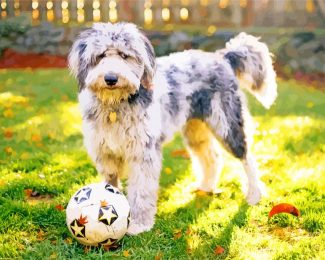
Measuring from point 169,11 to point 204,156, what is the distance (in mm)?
8771

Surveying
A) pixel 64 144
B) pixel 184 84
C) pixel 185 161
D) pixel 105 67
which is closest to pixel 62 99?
pixel 64 144

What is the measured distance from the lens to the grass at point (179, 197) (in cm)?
448

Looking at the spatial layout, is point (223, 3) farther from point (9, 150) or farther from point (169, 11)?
point (9, 150)

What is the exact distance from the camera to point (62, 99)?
31.7ft

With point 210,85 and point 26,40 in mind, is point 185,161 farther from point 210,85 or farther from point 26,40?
point 26,40

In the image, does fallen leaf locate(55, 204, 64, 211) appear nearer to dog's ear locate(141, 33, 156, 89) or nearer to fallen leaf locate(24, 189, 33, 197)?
fallen leaf locate(24, 189, 33, 197)

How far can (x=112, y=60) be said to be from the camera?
4379 mm

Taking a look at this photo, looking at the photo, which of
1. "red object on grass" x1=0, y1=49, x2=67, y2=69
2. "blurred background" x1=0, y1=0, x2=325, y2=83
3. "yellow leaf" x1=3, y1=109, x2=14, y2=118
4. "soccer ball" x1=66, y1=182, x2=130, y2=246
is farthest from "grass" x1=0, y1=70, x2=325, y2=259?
"red object on grass" x1=0, y1=49, x2=67, y2=69

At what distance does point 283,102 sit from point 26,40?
6220 millimetres

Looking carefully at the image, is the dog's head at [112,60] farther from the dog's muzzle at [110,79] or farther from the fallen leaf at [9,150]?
the fallen leaf at [9,150]


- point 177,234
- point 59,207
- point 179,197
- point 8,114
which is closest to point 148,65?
point 177,234

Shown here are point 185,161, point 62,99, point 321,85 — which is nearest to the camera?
point 185,161

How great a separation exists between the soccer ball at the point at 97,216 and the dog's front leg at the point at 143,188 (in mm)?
431

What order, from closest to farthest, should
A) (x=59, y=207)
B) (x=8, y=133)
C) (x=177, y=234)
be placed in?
(x=177, y=234), (x=59, y=207), (x=8, y=133)
